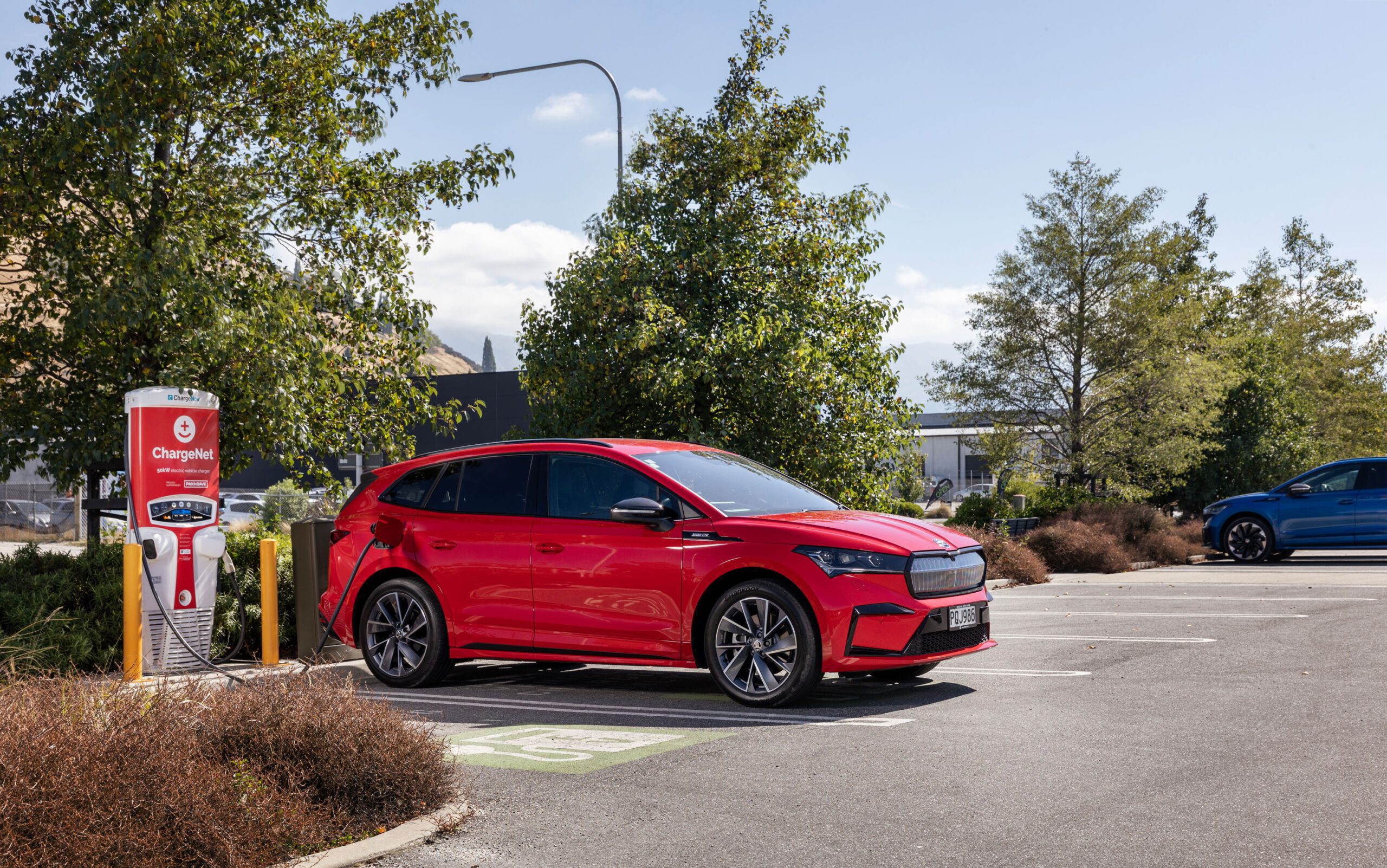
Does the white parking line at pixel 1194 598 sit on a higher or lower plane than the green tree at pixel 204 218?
lower

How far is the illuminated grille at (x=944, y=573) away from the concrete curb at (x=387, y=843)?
Result: 3.49 metres

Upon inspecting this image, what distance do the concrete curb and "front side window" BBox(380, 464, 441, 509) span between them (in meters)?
4.37

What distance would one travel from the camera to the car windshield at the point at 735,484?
28.5ft

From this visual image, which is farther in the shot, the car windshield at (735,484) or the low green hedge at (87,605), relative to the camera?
the low green hedge at (87,605)

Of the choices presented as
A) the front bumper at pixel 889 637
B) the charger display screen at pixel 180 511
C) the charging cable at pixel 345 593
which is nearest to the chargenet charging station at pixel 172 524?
the charger display screen at pixel 180 511

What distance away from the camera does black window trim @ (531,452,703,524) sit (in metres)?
8.42

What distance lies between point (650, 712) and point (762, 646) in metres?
0.84

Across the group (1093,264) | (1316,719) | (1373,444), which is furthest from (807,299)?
(1373,444)

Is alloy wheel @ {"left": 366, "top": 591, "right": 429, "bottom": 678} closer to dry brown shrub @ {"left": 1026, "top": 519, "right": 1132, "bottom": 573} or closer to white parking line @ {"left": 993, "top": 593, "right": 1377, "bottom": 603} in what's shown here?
white parking line @ {"left": 993, "top": 593, "right": 1377, "bottom": 603}


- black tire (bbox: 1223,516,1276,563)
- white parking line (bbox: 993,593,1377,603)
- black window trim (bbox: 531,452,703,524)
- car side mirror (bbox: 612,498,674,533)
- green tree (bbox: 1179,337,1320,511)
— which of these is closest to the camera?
car side mirror (bbox: 612,498,674,533)

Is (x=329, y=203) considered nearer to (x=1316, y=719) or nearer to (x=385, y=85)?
(x=385, y=85)

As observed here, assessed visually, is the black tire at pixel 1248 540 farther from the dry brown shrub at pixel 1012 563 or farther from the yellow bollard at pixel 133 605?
the yellow bollard at pixel 133 605

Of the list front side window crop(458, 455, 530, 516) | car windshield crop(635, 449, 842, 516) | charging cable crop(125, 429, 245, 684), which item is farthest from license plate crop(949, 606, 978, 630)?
charging cable crop(125, 429, 245, 684)

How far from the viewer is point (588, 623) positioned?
8594 mm
